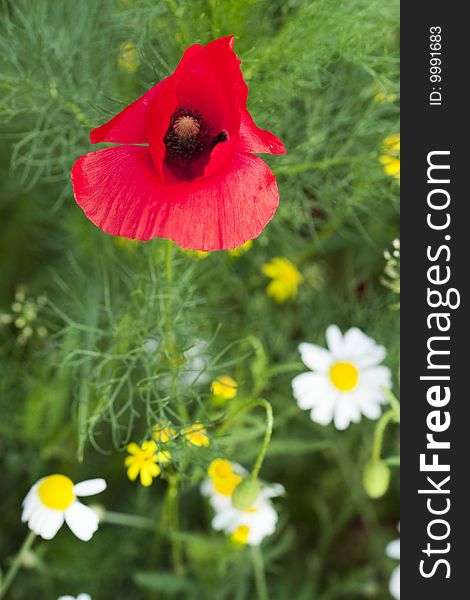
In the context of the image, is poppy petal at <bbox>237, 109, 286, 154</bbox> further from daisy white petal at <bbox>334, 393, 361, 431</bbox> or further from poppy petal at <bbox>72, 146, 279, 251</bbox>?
daisy white petal at <bbox>334, 393, 361, 431</bbox>

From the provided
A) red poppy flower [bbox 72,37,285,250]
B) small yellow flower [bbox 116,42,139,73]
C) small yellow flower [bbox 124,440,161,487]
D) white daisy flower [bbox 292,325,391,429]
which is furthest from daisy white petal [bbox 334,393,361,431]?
small yellow flower [bbox 116,42,139,73]

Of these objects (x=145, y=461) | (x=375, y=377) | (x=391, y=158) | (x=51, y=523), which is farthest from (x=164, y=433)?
(x=391, y=158)

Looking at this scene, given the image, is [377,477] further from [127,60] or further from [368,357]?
[127,60]

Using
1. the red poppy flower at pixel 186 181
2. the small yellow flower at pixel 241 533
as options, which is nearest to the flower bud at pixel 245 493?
the small yellow flower at pixel 241 533

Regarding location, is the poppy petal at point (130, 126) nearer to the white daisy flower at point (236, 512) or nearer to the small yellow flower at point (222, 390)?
the small yellow flower at point (222, 390)

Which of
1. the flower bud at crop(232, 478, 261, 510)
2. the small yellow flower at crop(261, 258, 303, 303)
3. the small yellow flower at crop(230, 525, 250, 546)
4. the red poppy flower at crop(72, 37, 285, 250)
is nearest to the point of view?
the red poppy flower at crop(72, 37, 285, 250)

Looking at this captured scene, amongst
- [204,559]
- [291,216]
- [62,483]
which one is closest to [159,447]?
[62,483]
